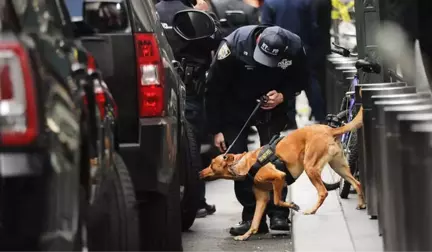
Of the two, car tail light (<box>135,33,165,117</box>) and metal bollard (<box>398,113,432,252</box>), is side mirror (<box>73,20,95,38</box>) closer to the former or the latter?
car tail light (<box>135,33,165,117</box>)

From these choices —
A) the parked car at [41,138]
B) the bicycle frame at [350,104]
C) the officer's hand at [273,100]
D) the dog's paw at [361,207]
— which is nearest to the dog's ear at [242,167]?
the officer's hand at [273,100]

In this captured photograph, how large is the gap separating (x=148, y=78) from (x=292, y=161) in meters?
2.28

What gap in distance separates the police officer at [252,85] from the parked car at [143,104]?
84.8 inches

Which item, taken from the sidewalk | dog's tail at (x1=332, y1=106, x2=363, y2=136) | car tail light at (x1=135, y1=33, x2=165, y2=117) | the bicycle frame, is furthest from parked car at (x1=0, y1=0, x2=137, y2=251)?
the bicycle frame

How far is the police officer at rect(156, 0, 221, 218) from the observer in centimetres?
1098

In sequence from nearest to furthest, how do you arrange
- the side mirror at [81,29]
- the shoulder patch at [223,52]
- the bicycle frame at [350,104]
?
the side mirror at [81,29] < the shoulder patch at [223,52] < the bicycle frame at [350,104]

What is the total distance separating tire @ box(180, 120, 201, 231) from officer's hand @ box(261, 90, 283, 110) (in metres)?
0.62

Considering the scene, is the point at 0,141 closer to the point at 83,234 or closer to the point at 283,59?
the point at 83,234

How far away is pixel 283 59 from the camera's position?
9797mm

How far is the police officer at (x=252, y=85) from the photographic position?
980cm

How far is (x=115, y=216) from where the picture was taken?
6.00 meters

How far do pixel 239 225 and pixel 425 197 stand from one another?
444 centimetres

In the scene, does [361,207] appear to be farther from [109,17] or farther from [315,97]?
[315,97]

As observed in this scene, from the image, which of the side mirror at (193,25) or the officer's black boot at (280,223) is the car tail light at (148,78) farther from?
the officer's black boot at (280,223)
